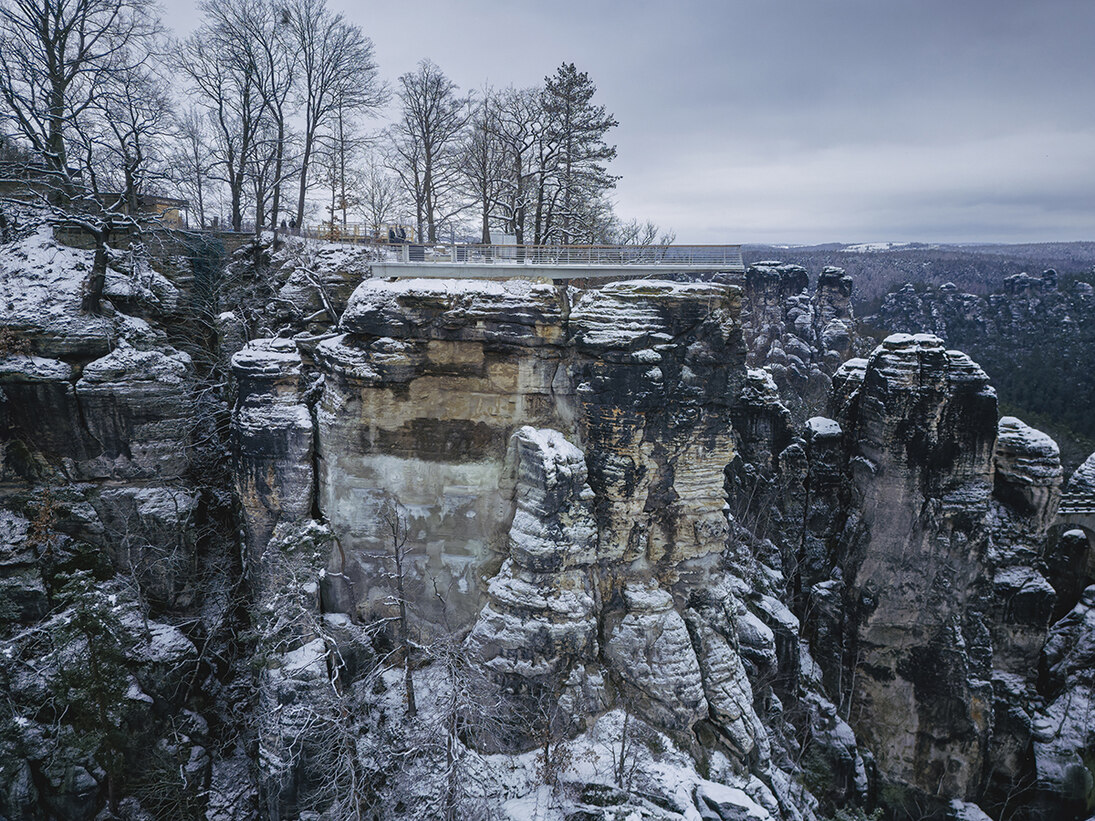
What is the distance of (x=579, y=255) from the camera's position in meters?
14.7

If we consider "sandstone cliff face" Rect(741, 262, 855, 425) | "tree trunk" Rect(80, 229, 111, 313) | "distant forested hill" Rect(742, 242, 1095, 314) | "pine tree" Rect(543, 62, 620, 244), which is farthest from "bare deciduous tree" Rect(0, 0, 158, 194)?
"distant forested hill" Rect(742, 242, 1095, 314)

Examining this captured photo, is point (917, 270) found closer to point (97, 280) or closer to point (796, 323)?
point (796, 323)

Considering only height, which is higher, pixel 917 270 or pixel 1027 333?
pixel 917 270

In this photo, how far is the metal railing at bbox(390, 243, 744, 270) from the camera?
13594mm

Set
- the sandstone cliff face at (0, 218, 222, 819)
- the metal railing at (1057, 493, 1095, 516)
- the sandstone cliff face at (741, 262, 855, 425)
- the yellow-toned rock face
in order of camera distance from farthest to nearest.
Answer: the sandstone cliff face at (741, 262, 855, 425) → the metal railing at (1057, 493, 1095, 516) → the sandstone cliff face at (0, 218, 222, 819) → the yellow-toned rock face

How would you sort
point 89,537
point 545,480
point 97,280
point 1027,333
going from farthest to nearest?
point 1027,333, point 97,280, point 89,537, point 545,480

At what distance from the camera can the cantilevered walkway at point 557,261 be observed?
1364 cm

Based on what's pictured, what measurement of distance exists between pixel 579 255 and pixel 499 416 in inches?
210

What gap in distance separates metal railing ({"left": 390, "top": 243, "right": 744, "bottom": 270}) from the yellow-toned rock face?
2.96m

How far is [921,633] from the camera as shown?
1517 centimetres

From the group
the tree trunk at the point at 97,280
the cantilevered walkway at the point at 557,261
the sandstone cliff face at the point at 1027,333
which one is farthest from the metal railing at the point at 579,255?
the sandstone cliff face at the point at 1027,333

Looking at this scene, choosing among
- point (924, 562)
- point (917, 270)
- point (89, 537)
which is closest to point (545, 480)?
point (89, 537)

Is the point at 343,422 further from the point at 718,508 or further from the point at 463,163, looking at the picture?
the point at 463,163

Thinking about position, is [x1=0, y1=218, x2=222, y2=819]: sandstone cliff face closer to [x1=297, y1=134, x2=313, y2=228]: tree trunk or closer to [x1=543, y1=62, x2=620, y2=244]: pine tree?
[x1=297, y1=134, x2=313, y2=228]: tree trunk
